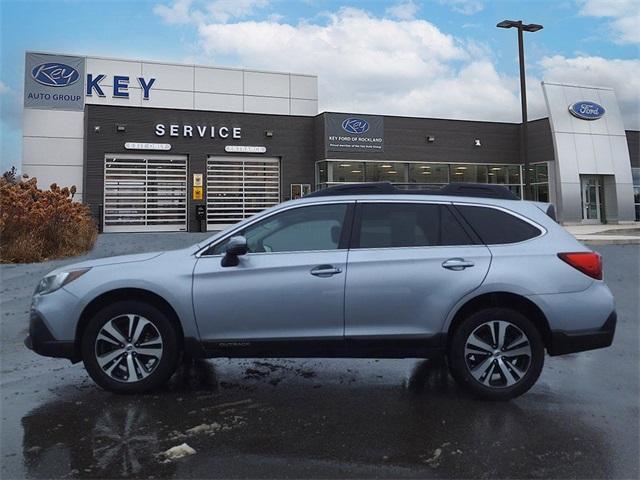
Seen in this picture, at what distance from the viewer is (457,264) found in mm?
4363

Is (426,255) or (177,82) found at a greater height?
(177,82)

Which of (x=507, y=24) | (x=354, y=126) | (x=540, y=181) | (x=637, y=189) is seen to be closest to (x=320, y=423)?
(x=507, y=24)

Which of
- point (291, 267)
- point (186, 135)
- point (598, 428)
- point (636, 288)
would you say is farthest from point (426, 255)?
point (186, 135)

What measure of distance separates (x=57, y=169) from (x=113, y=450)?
25.6m

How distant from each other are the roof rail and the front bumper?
241 centimetres

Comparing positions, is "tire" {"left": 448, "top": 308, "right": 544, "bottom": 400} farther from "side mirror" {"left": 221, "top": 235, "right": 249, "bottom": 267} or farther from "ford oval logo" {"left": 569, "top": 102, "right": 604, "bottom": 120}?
"ford oval logo" {"left": 569, "top": 102, "right": 604, "bottom": 120}

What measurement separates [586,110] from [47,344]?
31.1 m

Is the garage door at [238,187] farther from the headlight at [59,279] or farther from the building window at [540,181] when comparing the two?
the headlight at [59,279]

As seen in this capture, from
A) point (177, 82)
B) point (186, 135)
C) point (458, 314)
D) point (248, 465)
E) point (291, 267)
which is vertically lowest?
point (248, 465)

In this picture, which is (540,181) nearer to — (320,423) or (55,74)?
(55,74)

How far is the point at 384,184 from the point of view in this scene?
192 inches

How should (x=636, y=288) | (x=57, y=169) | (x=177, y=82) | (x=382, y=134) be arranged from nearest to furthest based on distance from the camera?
(x=636, y=288) → (x=57, y=169) → (x=382, y=134) → (x=177, y=82)

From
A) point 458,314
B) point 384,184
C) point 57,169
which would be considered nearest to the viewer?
point 458,314

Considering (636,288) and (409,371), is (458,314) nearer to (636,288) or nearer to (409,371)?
(409,371)
